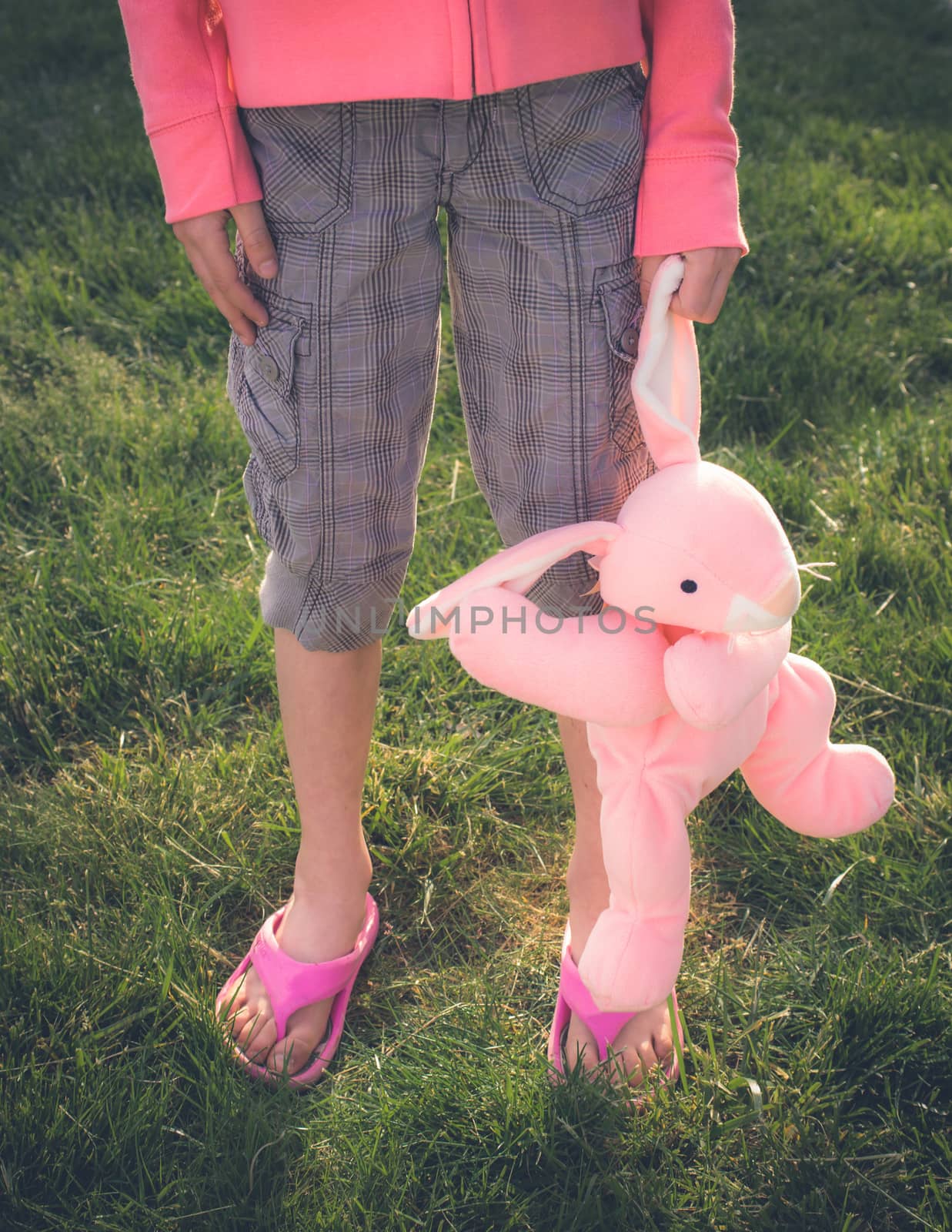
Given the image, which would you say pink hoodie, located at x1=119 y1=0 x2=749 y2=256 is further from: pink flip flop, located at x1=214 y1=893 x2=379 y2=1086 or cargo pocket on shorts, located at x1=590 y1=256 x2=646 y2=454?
pink flip flop, located at x1=214 y1=893 x2=379 y2=1086

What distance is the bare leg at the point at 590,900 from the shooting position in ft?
4.54

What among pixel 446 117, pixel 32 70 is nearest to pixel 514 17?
pixel 446 117

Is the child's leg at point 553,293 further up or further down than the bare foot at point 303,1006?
further up

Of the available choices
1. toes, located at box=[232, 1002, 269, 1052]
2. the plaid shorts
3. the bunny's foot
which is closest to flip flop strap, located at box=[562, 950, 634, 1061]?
the bunny's foot

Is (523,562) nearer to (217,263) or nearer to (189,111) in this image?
(217,263)

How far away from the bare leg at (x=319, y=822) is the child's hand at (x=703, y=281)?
0.56 m

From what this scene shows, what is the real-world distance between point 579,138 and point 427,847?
3.37ft

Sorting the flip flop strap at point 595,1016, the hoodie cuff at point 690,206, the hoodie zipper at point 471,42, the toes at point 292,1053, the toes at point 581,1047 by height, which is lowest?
the toes at point 292,1053

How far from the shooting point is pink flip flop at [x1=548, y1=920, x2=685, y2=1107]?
4.52 ft

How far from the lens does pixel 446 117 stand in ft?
3.60

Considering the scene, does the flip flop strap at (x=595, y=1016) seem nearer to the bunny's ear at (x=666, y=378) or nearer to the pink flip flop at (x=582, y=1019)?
the pink flip flop at (x=582, y=1019)

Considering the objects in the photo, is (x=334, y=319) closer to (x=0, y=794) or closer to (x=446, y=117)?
(x=446, y=117)

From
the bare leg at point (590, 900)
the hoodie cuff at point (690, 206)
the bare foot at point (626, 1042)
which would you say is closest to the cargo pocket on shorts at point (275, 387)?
the hoodie cuff at point (690, 206)

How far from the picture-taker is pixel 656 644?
105cm
